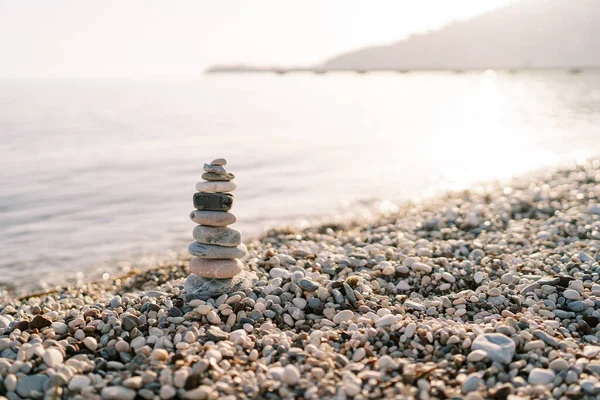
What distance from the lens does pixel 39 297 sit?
328 inches

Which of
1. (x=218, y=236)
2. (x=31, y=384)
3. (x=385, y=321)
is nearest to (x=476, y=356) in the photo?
(x=385, y=321)

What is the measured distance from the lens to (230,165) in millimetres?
19625

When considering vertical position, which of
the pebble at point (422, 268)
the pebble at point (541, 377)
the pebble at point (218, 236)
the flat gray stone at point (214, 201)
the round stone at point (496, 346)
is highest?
the flat gray stone at point (214, 201)

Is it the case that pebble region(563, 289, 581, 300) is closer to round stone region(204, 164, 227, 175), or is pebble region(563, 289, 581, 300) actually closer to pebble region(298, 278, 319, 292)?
pebble region(298, 278, 319, 292)

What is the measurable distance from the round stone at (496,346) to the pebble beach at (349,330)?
10 millimetres

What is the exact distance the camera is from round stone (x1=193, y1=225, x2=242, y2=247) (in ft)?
19.9

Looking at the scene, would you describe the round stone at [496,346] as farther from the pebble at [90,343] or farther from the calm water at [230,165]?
the calm water at [230,165]

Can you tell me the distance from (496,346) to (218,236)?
9.68ft

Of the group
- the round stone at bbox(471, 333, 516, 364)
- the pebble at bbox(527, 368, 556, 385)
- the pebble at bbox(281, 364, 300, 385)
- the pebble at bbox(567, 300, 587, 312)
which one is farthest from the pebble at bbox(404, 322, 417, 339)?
the pebble at bbox(567, 300, 587, 312)

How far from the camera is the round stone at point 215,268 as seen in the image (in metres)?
5.98

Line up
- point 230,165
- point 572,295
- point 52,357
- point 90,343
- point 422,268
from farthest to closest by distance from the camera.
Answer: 1. point 230,165
2. point 422,268
3. point 572,295
4. point 90,343
5. point 52,357

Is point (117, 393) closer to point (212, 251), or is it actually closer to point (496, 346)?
point (212, 251)

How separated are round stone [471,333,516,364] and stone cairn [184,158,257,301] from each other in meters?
2.50

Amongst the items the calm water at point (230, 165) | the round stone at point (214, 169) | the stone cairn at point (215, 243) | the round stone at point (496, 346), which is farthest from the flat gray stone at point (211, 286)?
the calm water at point (230, 165)
